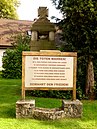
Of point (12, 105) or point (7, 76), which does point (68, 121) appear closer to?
point (12, 105)

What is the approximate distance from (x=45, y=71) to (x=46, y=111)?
1153 millimetres

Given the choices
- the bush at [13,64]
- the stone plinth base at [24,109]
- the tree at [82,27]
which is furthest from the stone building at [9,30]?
the stone plinth base at [24,109]

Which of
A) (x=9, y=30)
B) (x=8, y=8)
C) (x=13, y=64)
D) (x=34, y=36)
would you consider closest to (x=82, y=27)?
(x=34, y=36)

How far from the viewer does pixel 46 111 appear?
24.5 ft

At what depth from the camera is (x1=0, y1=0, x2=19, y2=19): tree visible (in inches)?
1807

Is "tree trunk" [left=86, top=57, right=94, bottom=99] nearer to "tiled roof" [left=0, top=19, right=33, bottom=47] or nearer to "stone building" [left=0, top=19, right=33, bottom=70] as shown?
"stone building" [left=0, top=19, right=33, bottom=70]

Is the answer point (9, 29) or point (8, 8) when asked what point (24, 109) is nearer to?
point (9, 29)

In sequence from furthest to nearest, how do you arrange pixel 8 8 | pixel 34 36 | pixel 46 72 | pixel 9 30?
1. pixel 8 8
2. pixel 9 30
3. pixel 34 36
4. pixel 46 72

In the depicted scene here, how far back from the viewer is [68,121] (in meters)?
7.23

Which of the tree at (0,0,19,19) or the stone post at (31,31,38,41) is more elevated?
the tree at (0,0,19,19)

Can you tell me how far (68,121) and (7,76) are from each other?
14.1 meters

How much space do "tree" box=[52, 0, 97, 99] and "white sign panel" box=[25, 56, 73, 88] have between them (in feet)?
7.70

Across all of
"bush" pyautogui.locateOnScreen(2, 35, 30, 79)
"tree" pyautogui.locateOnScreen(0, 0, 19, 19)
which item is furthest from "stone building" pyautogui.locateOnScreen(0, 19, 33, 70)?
"bush" pyautogui.locateOnScreen(2, 35, 30, 79)

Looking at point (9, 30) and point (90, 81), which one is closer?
point (90, 81)
